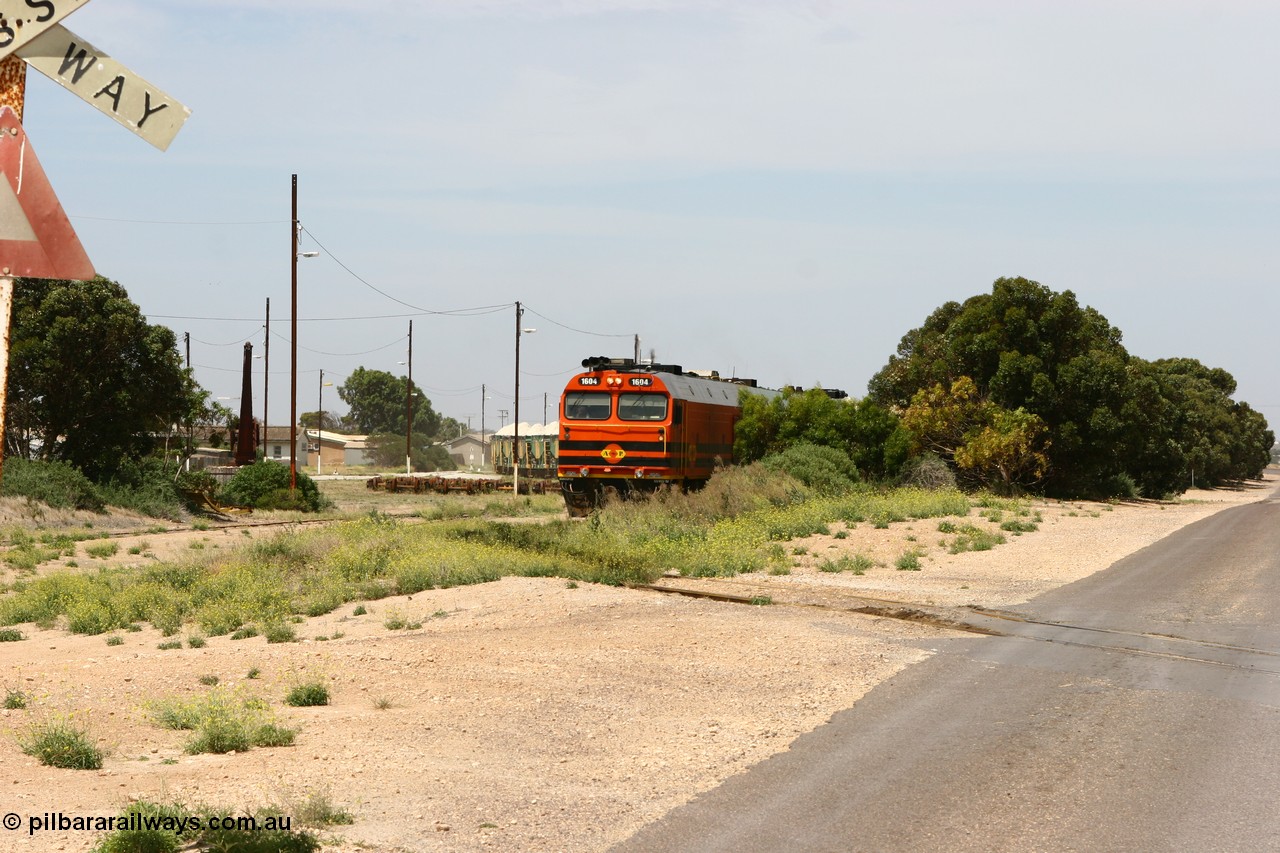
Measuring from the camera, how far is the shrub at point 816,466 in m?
34.3

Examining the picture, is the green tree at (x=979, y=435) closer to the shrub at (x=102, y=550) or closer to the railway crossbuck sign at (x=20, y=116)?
the shrub at (x=102, y=550)

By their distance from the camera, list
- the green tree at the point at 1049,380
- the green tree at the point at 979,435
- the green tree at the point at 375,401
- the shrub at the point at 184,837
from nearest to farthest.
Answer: the shrub at the point at 184,837
the green tree at the point at 979,435
the green tree at the point at 1049,380
the green tree at the point at 375,401

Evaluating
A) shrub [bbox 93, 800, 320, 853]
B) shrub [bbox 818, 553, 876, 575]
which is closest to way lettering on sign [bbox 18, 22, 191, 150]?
shrub [bbox 93, 800, 320, 853]

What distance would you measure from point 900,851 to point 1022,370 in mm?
40405

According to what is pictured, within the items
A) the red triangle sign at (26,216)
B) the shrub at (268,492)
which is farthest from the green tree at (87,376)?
the red triangle sign at (26,216)

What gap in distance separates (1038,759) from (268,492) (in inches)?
1484

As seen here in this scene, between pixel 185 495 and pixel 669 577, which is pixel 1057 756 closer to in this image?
pixel 669 577

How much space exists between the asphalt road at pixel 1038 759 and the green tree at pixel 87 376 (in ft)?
95.6

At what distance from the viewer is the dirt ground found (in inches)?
276

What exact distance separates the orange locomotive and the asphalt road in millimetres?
16541

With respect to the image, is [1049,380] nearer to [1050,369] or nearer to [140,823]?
[1050,369]

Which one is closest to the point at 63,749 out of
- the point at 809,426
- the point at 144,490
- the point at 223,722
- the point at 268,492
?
the point at 223,722

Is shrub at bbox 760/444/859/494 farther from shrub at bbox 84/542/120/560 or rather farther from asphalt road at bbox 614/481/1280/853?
asphalt road at bbox 614/481/1280/853

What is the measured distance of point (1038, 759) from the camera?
8180 millimetres
